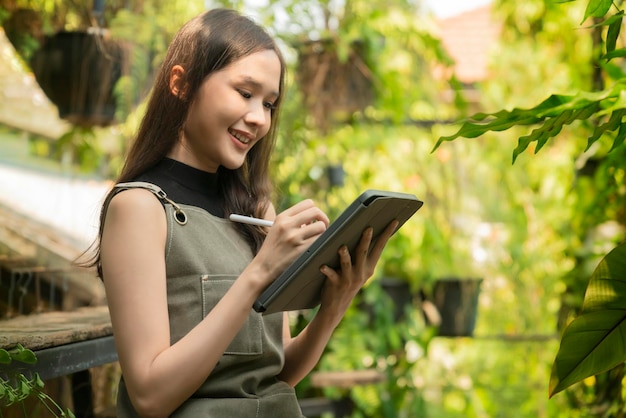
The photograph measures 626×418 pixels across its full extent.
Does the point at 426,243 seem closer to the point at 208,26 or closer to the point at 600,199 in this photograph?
the point at 600,199

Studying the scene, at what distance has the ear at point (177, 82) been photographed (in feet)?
4.80

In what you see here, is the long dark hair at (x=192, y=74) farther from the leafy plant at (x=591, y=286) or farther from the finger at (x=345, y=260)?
the leafy plant at (x=591, y=286)

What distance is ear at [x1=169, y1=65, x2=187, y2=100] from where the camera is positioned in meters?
1.46

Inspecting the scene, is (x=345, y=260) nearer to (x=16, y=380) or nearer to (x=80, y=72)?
(x=16, y=380)

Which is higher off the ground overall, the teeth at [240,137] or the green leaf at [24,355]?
the teeth at [240,137]

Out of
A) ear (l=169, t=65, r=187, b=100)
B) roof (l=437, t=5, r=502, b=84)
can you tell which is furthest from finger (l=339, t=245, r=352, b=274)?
roof (l=437, t=5, r=502, b=84)

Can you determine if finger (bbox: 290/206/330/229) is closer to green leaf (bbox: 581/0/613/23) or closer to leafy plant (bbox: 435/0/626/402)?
leafy plant (bbox: 435/0/626/402)

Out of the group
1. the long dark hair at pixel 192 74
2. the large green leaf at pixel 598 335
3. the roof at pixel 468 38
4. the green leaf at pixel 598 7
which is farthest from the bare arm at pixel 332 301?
the roof at pixel 468 38

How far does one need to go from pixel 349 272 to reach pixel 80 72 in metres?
1.47

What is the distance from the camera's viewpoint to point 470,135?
133 cm

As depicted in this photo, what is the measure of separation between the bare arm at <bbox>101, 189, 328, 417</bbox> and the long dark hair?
13 cm

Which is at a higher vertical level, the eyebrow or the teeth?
the eyebrow

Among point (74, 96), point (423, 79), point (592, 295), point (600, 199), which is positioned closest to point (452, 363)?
point (423, 79)

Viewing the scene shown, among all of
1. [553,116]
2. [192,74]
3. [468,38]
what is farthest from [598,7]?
[468,38]
